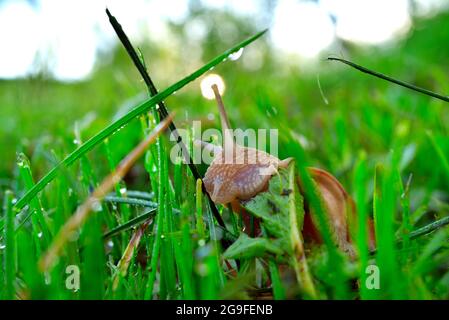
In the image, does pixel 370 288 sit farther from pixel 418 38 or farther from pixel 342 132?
pixel 418 38

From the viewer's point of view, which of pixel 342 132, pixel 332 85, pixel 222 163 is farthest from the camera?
pixel 332 85

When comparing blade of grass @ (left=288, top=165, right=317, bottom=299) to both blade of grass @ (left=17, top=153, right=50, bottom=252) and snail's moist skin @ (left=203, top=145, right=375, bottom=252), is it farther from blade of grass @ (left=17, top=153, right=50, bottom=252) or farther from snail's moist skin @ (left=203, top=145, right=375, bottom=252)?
blade of grass @ (left=17, top=153, right=50, bottom=252)

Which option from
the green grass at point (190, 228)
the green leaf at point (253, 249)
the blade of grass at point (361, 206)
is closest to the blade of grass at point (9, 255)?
the green grass at point (190, 228)

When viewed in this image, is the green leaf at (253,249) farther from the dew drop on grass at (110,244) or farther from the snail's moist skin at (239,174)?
the dew drop on grass at (110,244)

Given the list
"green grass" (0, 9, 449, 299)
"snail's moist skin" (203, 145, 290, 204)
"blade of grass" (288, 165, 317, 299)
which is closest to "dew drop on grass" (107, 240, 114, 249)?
"green grass" (0, 9, 449, 299)

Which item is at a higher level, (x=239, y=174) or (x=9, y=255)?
(x=239, y=174)

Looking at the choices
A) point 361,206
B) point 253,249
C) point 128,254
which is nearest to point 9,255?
point 128,254

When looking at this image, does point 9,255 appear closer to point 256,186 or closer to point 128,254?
point 128,254

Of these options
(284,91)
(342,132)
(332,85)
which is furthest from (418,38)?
(342,132)
